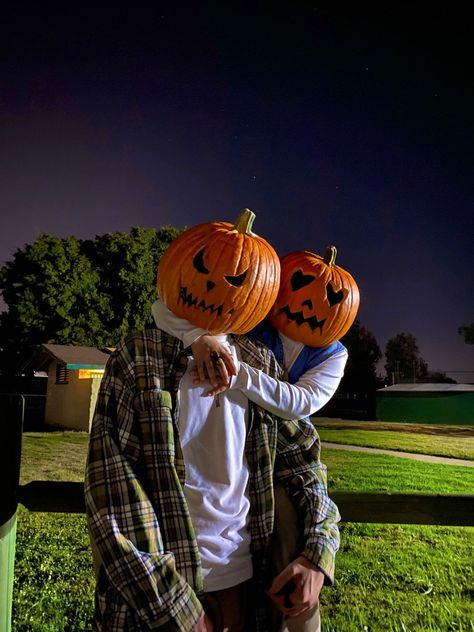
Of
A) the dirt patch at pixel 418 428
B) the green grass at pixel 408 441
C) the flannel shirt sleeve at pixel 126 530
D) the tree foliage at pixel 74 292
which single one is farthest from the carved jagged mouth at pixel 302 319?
the tree foliage at pixel 74 292

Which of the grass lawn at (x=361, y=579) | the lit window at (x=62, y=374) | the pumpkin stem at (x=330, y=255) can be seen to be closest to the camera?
the pumpkin stem at (x=330, y=255)

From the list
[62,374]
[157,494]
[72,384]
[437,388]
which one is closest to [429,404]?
[437,388]

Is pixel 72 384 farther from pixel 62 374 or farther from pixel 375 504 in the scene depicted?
pixel 375 504

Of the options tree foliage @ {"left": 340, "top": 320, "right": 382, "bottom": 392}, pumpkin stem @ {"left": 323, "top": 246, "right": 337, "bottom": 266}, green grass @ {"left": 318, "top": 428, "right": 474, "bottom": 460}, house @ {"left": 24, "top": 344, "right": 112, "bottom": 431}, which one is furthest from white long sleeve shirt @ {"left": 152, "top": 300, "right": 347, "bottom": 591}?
tree foliage @ {"left": 340, "top": 320, "right": 382, "bottom": 392}

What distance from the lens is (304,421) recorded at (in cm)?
201

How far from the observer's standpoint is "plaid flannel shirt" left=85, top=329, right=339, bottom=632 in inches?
61.0

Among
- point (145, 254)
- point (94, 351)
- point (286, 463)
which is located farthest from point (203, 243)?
point (145, 254)

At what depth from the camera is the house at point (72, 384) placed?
19.4 meters

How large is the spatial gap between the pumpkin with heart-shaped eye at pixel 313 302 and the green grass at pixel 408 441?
598 inches

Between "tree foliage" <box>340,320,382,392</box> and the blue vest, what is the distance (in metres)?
38.4

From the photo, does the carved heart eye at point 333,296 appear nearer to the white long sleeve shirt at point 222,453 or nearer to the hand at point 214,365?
the white long sleeve shirt at point 222,453

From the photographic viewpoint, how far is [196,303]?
6.32ft

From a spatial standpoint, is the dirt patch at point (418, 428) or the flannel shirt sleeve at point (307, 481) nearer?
the flannel shirt sleeve at point (307, 481)

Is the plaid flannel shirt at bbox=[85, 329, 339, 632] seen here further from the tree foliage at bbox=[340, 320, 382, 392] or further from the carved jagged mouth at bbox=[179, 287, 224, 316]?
the tree foliage at bbox=[340, 320, 382, 392]
